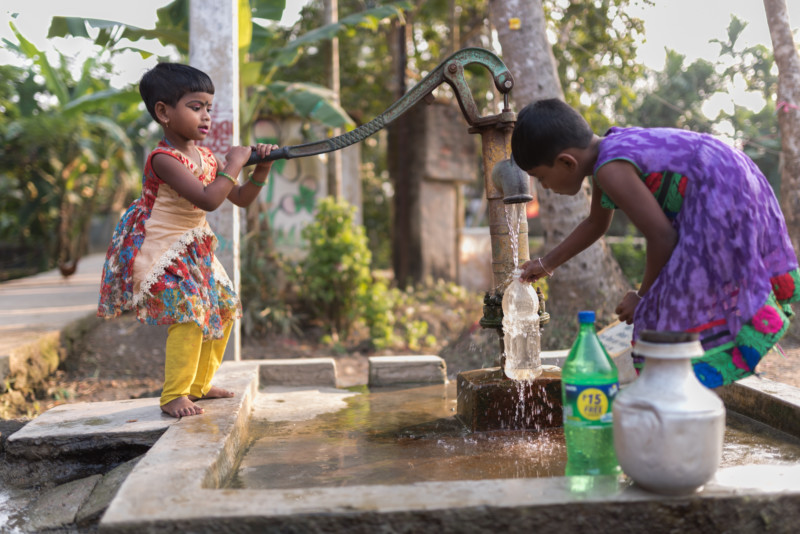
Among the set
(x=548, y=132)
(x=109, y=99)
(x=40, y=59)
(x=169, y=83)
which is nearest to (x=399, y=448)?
(x=548, y=132)

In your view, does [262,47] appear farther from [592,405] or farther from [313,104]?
[592,405]

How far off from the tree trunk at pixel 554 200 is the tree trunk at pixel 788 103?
6.91ft

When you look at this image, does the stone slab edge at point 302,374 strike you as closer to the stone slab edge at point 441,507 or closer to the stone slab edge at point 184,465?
the stone slab edge at point 184,465

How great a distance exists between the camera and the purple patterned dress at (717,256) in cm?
212

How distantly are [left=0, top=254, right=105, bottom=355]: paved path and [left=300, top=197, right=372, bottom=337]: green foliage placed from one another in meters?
2.47

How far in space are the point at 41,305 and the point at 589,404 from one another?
7.98 meters

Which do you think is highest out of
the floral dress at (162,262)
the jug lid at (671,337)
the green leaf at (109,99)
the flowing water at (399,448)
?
the green leaf at (109,99)

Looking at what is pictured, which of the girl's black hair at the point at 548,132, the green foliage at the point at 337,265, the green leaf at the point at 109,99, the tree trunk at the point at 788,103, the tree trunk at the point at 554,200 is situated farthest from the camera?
the green leaf at the point at 109,99

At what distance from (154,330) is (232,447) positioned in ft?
18.9

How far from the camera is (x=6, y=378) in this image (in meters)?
4.46

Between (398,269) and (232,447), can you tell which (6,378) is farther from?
(398,269)

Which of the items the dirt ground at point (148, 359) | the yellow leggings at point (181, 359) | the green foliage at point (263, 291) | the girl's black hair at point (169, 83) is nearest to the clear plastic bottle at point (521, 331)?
the yellow leggings at point (181, 359)

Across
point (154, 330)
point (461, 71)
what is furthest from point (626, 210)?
point (154, 330)

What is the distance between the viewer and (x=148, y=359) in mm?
6941
